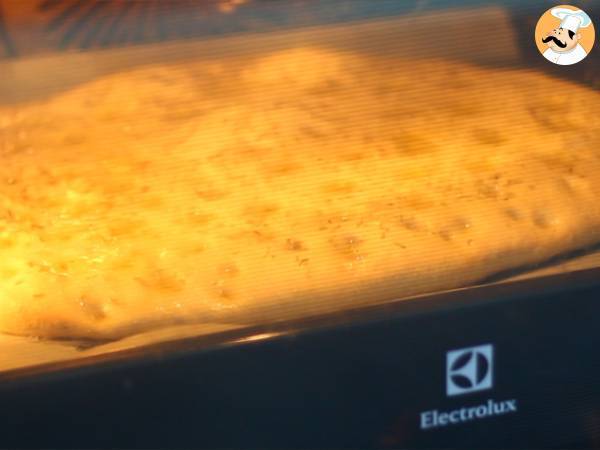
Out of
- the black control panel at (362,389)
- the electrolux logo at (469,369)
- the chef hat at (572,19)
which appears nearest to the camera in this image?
the black control panel at (362,389)

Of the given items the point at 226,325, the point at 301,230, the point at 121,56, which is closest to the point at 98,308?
the point at 226,325

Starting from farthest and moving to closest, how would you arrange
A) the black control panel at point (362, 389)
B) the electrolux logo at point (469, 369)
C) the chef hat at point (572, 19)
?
the chef hat at point (572, 19) < the electrolux logo at point (469, 369) < the black control panel at point (362, 389)

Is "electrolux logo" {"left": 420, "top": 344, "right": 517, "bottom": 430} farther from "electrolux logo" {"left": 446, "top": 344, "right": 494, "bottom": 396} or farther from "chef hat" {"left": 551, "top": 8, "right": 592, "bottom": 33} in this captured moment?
"chef hat" {"left": 551, "top": 8, "right": 592, "bottom": 33}

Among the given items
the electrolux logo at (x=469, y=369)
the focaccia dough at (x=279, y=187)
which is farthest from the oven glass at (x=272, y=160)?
the electrolux logo at (x=469, y=369)

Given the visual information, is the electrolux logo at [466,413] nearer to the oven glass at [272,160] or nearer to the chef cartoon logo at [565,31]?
the oven glass at [272,160]

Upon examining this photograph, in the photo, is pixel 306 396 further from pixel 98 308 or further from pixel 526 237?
pixel 526 237
